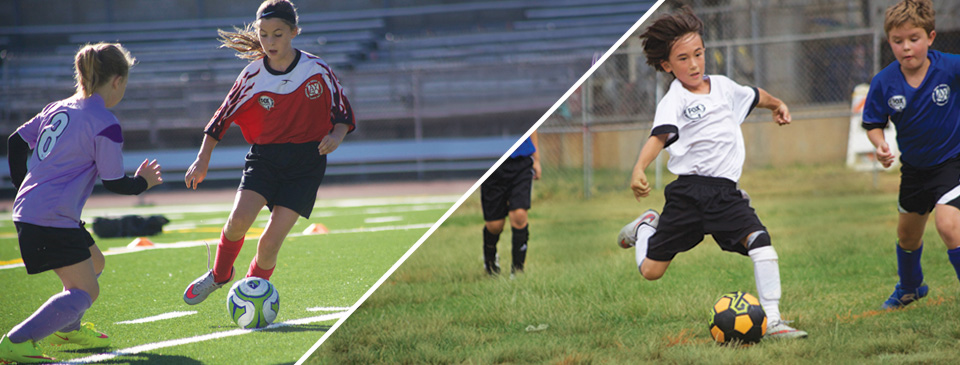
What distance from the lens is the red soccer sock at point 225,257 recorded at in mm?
3479

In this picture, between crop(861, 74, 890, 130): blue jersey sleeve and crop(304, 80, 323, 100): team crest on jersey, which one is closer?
crop(304, 80, 323, 100): team crest on jersey

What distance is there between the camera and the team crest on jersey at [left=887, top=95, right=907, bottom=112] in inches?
143

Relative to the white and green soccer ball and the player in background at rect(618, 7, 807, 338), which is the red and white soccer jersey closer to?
the white and green soccer ball

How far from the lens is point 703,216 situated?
10.8 feet

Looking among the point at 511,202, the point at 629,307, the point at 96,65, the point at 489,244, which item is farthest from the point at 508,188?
the point at 96,65

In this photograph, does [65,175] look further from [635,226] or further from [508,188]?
[508,188]

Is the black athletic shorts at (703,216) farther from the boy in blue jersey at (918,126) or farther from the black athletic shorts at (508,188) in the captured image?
the black athletic shorts at (508,188)

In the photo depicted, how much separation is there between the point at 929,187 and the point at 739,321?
1.23 meters

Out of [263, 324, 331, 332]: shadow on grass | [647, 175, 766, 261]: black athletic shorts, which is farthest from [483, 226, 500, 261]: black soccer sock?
[263, 324, 331, 332]: shadow on grass

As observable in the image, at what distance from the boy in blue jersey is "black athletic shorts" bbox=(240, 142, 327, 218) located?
95.1 inches

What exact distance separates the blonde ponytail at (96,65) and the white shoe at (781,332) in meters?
2.68

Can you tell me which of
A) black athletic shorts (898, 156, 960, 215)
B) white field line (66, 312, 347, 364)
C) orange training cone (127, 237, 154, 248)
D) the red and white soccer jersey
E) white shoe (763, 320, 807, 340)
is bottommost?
orange training cone (127, 237, 154, 248)

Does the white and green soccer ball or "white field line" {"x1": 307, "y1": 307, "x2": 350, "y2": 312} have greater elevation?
the white and green soccer ball

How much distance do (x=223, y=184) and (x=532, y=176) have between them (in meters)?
1.87
